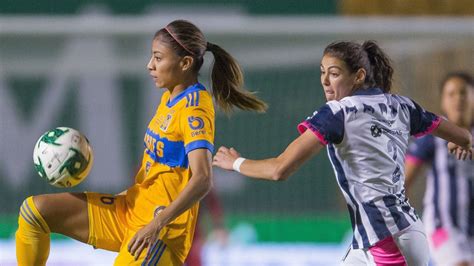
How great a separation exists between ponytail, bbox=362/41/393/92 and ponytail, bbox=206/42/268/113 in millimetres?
651

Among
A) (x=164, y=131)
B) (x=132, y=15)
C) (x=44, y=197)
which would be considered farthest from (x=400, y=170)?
(x=132, y=15)

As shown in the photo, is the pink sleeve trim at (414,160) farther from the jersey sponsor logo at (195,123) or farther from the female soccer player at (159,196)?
the jersey sponsor logo at (195,123)

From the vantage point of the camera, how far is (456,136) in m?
5.00

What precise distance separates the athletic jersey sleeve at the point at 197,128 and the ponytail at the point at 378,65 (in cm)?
76

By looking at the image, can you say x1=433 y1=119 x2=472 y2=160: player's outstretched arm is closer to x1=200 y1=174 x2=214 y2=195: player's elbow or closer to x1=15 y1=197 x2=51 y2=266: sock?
x1=200 y1=174 x2=214 y2=195: player's elbow

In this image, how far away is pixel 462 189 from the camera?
7.27m

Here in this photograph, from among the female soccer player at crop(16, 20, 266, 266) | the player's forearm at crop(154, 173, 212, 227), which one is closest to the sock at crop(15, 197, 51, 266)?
the female soccer player at crop(16, 20, 266, 266)

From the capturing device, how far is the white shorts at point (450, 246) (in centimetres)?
703

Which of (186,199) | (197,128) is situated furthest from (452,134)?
(186,199)

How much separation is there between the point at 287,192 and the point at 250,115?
2.60ft

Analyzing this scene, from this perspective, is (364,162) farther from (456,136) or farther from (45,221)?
(45,221)

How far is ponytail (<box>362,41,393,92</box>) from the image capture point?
4.82 meters

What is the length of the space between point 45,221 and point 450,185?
333cm

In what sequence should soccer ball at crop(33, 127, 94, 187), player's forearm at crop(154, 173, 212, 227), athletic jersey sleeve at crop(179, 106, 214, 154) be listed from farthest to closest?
soccer ball at crop(33, 127, 94, 187) → athletic jersey sleeve at crop(179, 106, 214, 154) → player's forearm at crop(154, 173, 212, 227)
